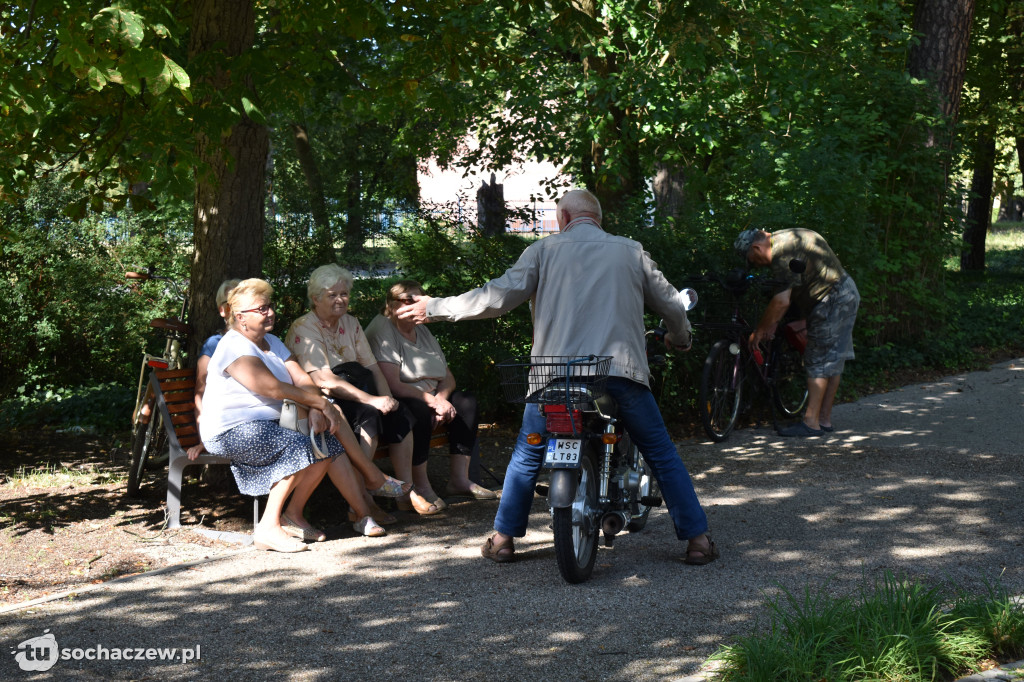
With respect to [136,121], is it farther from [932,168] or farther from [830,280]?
[932,168]

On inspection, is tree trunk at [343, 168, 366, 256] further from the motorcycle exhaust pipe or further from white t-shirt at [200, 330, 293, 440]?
the motorcycle exhaust pipe

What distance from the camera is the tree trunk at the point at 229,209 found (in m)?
6.80

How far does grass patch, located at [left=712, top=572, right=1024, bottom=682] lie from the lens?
3.47 meters

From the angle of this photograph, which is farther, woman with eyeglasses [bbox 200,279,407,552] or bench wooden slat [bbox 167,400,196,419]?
bench wooden slat [bbox 167,400,196,419]

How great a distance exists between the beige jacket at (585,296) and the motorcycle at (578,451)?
0.11m

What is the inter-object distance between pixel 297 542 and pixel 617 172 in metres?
7.66

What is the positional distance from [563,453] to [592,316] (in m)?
0.66

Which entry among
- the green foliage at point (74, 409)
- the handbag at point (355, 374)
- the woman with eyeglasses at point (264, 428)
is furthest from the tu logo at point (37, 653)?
the green foliage at point (74, 409)

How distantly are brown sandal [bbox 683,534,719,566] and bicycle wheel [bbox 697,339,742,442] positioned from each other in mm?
3205

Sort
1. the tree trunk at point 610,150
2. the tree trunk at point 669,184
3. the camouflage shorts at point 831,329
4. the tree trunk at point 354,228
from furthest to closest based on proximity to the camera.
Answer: the tree trunk at point 669,184 < the tree trunk at point 610,150 < the tree trunk at point 354,228 < the camouflage shorts at point 831,329

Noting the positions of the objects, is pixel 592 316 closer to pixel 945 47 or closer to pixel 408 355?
pixel 408 355

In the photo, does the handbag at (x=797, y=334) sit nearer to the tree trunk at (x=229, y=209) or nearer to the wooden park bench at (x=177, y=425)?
the tree trunk at (x=229, y=209)

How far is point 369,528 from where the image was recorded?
5.92 meters

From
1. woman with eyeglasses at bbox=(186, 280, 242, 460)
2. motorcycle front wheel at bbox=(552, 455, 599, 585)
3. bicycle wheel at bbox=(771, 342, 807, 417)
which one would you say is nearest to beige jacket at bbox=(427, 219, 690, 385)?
motorcycle front wheel at bbox=(552, 455, 599, 585)
